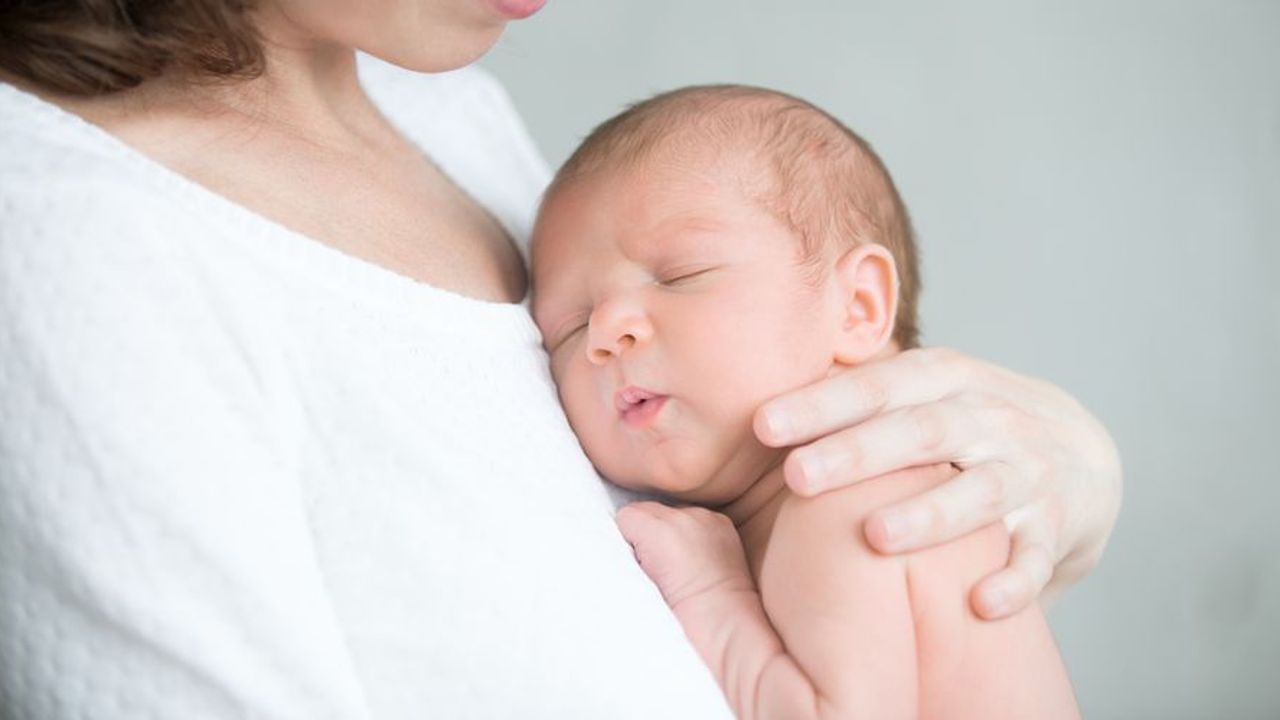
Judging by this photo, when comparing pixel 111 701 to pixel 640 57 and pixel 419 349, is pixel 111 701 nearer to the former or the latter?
pixel 419 349

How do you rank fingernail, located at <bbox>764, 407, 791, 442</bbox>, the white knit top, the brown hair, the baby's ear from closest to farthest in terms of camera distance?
the white knit top → the brown hair → fingernail, located at <bbox>764, 407, 791, 442</bbox> → the baby's ear

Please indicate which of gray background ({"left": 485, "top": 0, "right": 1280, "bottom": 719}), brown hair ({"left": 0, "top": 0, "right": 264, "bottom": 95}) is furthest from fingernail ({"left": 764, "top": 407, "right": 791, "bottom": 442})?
Answer: gray background ({"left": 485, "top": 0, "right": 1280, "bottom": 719})

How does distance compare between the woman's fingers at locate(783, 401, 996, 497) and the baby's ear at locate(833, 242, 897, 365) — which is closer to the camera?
the woman's fingers at locate(783, 401, 996, 497)

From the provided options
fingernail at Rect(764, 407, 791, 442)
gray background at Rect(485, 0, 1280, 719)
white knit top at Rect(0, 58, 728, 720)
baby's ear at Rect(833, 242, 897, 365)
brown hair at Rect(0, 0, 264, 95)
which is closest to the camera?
white knit top at Rect(0, 58, 728, 720)

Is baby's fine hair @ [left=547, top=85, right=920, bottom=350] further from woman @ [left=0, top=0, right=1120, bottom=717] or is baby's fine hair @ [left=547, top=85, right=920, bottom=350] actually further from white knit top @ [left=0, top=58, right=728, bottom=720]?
white knit top @ [left=0, top=58, right=728, bottom=720]

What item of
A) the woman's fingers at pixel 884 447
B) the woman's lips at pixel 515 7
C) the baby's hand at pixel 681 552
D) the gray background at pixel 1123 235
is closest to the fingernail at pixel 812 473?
the woman's fingers at pixel 884 447

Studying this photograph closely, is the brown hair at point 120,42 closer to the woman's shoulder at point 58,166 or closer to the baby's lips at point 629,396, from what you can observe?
the woman's shoulder at point 58,166

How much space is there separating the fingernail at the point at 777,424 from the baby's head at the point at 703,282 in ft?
0.14

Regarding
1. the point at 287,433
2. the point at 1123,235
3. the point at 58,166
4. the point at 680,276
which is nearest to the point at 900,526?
the point at 680,276

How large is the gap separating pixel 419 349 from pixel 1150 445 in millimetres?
1823

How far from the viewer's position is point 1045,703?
1054 mm

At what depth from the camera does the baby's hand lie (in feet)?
3.47

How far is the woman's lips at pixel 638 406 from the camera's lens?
1132mm

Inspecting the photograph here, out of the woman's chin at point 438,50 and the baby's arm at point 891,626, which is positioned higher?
the woman's chin at point 438,50
